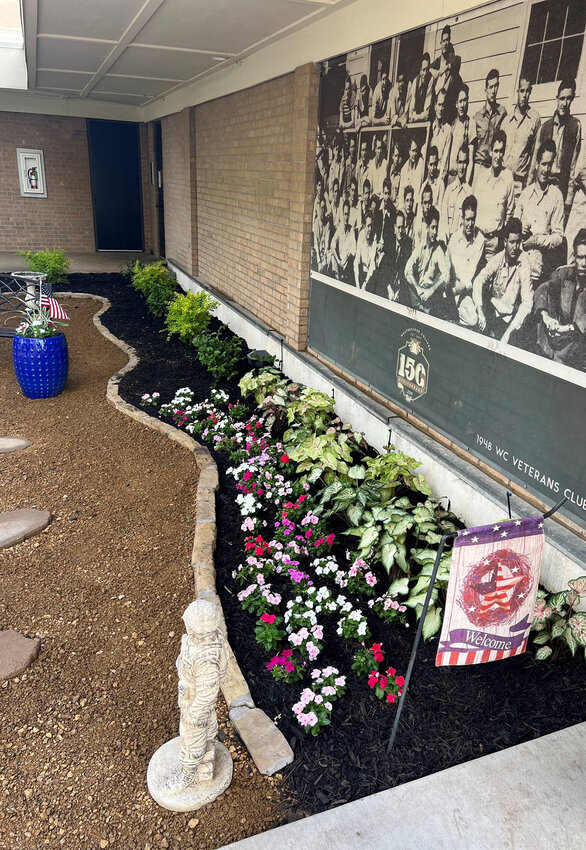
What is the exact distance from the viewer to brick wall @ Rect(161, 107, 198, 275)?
10347mm

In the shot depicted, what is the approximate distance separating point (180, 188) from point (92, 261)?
162 inches

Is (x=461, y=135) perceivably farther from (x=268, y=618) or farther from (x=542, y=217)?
(x=268, y=618)

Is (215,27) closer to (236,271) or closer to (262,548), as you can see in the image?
(236,271)

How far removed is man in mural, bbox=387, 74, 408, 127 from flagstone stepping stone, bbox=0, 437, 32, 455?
4043mm

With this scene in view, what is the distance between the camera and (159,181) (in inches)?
559

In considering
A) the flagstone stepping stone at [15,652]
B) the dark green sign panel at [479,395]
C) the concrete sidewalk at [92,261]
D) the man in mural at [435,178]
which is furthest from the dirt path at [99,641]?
the concrete sidewalk at [92,261]

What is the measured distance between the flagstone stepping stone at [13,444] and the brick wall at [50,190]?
11065mm

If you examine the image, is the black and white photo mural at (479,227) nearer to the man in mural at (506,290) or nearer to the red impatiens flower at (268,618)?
the man in mural at (506,290)

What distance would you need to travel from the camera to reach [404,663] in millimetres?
3135

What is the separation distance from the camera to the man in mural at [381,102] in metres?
4.45

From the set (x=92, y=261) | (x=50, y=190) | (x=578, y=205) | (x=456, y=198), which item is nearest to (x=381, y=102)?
(x=456, y=198)

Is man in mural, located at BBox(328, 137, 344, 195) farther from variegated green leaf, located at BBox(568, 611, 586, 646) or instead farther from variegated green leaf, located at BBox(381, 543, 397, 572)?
variegated green leaf, located at BBox(568, 611, 586, 646)

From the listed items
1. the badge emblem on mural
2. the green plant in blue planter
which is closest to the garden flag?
the badge emblem on mural

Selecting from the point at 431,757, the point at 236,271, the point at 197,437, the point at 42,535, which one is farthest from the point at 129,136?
the point at 431,757
